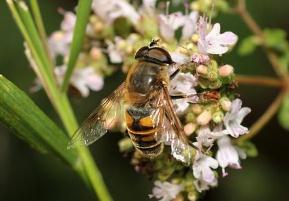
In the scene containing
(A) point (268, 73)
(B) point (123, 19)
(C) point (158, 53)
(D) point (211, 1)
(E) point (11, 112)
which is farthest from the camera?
(A) point (268, 73)

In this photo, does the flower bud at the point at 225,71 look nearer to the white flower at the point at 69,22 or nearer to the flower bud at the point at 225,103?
the flower bud at the point at 225,103

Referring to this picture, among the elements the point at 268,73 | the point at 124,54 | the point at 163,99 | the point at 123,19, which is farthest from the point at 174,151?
the point at 268,73

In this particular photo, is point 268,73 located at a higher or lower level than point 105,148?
higher

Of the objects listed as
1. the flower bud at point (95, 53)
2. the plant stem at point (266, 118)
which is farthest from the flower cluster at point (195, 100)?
the plant stem at point (266, 118)

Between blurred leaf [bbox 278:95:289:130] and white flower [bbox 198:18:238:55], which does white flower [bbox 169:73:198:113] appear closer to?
white flower [bbox 198:18:238:55]

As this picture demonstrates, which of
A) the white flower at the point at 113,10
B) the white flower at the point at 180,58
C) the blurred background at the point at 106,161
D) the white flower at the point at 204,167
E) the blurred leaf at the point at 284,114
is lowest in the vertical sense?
the blurred background at the point at 106,161

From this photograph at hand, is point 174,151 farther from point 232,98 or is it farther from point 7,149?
point 7,149

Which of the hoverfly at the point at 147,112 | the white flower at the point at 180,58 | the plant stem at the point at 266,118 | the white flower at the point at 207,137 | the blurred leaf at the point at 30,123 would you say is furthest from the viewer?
the plant stem at the point at 266,118
